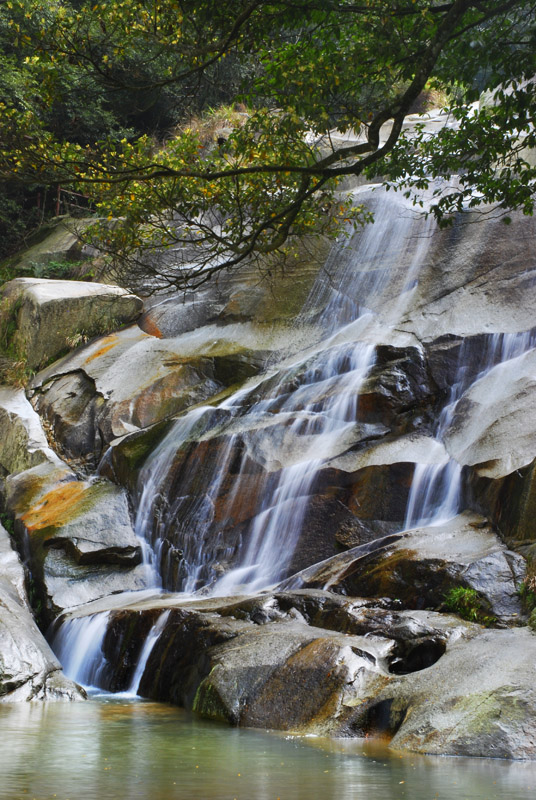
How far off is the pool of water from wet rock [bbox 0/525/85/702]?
144 centimetres

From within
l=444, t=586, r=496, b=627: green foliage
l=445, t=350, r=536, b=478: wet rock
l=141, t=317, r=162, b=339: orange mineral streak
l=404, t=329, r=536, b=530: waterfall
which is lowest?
l=444, t=586, r=496, b=627: green foliage

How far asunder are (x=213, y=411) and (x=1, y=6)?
13.9m

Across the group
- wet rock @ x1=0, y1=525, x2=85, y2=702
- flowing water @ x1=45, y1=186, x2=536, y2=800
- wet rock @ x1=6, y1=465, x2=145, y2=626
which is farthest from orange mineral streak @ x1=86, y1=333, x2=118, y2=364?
wet rock @ x1=0, y1=525, x2=85, y2=702

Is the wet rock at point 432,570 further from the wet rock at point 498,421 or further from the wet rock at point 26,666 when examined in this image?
the wet rock at point 26,666

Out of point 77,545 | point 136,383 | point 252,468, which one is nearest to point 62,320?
point 136,383

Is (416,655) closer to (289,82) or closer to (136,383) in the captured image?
(289,82)

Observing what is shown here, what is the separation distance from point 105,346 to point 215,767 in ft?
40.7

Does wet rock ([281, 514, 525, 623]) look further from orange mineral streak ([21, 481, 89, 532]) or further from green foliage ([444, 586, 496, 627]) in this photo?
orange mineral streak ([21, 481, 89, 532])

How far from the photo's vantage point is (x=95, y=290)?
17.4 metres

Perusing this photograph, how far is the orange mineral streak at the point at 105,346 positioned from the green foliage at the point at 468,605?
10.2 metres

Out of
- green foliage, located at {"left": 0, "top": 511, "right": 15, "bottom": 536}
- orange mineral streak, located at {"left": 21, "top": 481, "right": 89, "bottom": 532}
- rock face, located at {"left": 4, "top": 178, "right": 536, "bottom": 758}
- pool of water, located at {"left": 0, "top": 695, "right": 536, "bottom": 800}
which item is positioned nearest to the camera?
pool of water, located at {"left": 0, "top": 695, "right": 536, "bottom": 800}

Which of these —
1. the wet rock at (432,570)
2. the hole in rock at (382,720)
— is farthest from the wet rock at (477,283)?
the hole in rock at (382,720)

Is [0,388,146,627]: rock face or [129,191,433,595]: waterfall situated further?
[0,388,146,627]: rock face

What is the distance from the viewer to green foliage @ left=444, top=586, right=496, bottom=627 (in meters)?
7.16
